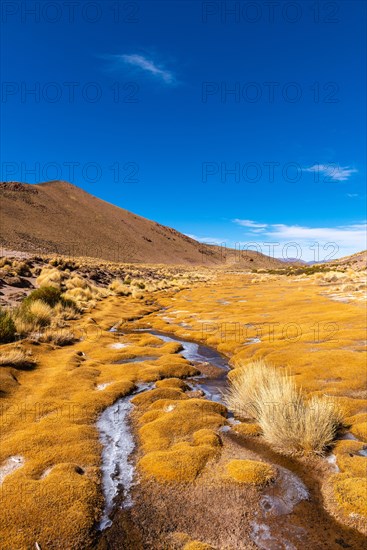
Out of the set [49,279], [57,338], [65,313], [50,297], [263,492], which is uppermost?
[49,279]

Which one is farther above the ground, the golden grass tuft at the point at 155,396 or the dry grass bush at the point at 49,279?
the dry grass bush at the point at 49,279

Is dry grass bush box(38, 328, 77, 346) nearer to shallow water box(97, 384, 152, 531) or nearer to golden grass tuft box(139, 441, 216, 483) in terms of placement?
shallow water box(97, 384, 152, 531)

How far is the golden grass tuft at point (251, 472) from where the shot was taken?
21.1ft

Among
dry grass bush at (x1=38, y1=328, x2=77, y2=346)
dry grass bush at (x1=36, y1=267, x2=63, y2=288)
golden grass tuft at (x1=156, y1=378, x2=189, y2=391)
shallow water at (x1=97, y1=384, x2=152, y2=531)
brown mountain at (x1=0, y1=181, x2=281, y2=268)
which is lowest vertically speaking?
shallow water at (x1=97, y1=384, x2=152, y2=531)

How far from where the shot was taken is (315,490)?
6.37 meters

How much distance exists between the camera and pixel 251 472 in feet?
21.5

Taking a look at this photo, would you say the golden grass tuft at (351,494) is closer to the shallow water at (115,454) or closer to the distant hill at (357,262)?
the shallow water at (115,454)

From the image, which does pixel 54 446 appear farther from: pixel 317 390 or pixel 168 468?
pixel 317 390

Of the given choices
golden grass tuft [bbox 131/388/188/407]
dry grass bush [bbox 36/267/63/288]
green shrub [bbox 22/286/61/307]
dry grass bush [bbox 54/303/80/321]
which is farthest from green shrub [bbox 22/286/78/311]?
golden grass tuft [bbox 131/388/188/407]

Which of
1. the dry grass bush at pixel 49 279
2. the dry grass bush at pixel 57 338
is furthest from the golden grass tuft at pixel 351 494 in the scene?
the dry grass bush at pixel 49 279

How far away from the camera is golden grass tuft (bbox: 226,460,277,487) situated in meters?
6.44

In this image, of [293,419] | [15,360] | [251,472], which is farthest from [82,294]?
[251,472]

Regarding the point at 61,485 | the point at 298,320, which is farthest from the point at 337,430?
the point at 298,320

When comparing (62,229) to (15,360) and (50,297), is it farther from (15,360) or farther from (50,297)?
(15,360)
